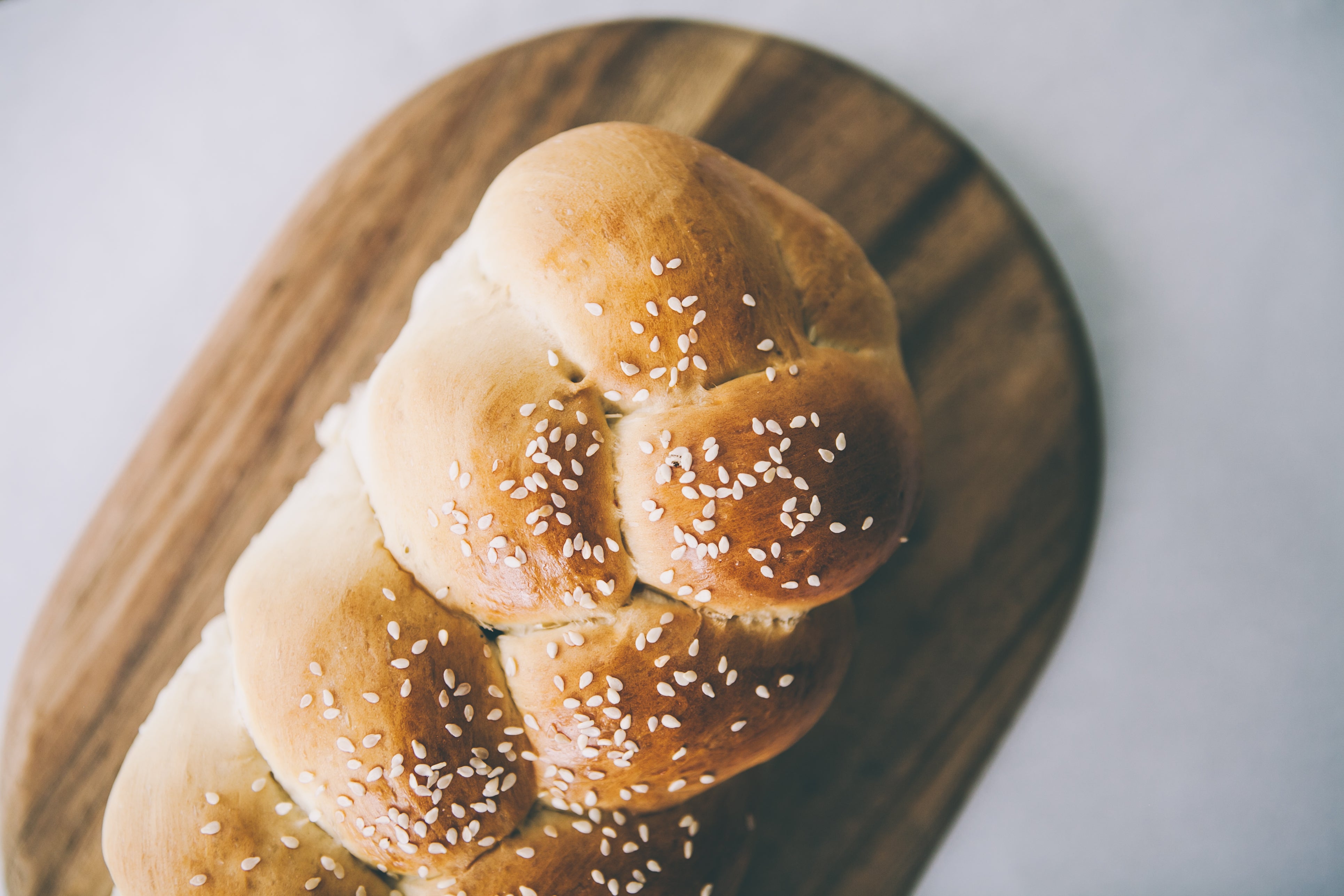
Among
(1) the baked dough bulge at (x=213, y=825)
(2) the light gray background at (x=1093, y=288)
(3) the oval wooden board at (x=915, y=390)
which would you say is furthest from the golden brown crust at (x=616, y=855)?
(2) the light gray background at (x=1093, y=288)

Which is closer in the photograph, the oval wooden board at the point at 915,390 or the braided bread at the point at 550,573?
the braided bread at the point at 550,573

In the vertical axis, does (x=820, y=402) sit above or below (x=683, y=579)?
above

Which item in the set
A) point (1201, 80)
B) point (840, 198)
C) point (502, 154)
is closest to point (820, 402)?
point (840, 198)

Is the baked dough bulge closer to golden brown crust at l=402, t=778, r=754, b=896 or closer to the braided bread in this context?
the braided bread

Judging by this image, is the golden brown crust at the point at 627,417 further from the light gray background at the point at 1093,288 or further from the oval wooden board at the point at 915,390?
the light gray background at the point at 1093,288

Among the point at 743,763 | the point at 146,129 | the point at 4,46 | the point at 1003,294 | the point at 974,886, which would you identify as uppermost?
the point at 4,46

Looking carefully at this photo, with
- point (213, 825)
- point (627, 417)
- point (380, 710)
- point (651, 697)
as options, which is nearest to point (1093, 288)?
point (627, 417)

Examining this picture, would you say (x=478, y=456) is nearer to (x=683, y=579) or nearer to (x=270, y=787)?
(x=683, y=579)
